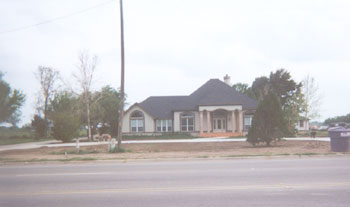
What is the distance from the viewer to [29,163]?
14.8 meters

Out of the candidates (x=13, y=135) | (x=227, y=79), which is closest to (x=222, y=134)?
(x=227, y=79)

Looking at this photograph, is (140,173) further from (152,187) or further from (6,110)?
(6,110)

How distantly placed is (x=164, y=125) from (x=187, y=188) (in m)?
32.8

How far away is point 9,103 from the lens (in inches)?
384

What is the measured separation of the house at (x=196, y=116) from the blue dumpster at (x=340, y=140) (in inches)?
873

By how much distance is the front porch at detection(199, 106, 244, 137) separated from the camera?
3766cm

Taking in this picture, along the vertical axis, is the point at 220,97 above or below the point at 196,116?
above

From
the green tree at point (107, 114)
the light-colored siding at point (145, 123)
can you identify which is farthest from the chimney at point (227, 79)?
the green tree at point (107, 114)

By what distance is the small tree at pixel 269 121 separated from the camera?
19844mm

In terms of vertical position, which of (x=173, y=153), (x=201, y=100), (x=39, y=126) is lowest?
(x=173, y=153)

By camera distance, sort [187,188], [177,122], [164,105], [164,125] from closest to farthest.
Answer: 1. [187,188]
2. [177,122]
3. [164,125]
4. [164,105]

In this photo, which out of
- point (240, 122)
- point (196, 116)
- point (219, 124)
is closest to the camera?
point (240, 122)

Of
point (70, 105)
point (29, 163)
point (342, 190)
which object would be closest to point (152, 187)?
point (342, 190)

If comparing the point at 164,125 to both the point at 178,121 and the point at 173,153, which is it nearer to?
the point at 178,121
